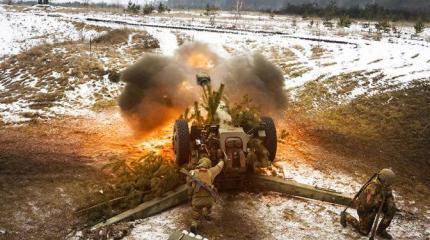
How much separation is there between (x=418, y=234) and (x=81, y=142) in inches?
344

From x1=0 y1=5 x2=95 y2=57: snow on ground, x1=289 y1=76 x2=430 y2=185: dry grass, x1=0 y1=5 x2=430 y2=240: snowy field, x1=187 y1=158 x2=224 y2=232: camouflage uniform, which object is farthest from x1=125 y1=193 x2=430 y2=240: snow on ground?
x1=0 y1=5 x2=95 y2=57: snow on ground

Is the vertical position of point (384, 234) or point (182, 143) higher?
point (182, 143)

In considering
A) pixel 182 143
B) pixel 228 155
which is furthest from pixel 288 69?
pixel 228 155

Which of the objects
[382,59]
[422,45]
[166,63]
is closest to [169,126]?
[166,63]

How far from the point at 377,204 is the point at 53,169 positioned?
7.07 metres

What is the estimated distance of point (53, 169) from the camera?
398 inches

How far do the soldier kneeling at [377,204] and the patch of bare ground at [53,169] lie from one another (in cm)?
516

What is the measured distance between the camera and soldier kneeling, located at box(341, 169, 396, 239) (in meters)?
7.74

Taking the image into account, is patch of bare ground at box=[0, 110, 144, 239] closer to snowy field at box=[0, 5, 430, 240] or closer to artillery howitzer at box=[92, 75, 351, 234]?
artillery howitzer at box=[92, 75, 351, 234]

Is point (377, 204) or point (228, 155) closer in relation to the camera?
point (377, 204)

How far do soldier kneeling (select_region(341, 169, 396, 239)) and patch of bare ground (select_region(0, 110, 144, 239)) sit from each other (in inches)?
203

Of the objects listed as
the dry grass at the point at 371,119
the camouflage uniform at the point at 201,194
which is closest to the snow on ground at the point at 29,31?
the dry grass at the point at 371,119

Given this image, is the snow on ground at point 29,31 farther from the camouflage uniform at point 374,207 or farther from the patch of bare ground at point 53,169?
the camouflage uniform at point 374,207

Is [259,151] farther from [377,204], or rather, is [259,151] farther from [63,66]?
[63,66]
